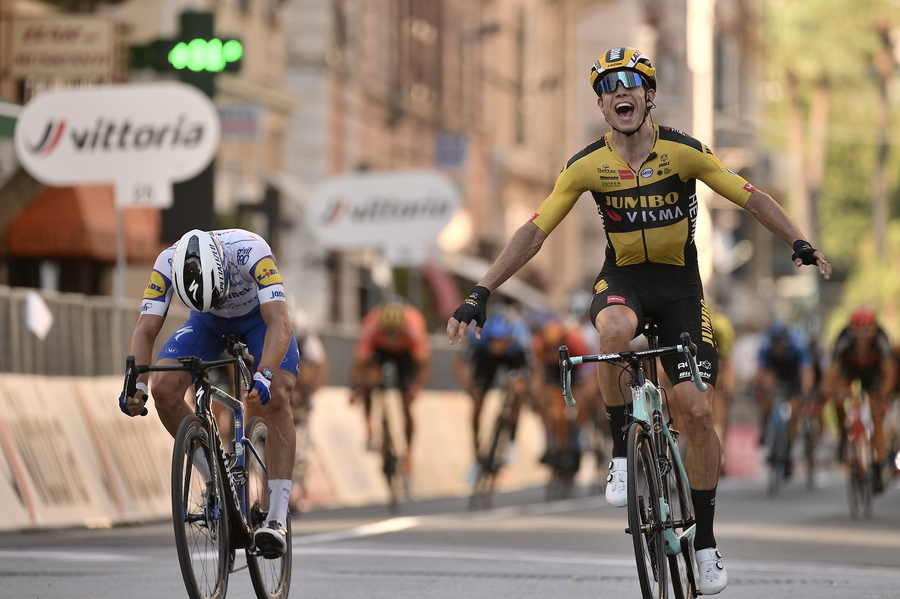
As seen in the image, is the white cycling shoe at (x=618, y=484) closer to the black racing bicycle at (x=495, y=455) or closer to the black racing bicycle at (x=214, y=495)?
the black racing bicycle at (x=214, y=495)

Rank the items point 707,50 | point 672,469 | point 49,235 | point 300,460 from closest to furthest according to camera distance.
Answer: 1. point 672,469
2. point 300,460
3. point 49,235
4. point 707,50

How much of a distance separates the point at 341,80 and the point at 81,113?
56.9 feet

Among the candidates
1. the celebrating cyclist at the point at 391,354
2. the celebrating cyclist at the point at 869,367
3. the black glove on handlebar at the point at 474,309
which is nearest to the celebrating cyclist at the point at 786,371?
the celebrating cyclist at the point at 869,367

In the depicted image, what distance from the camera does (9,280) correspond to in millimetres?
22969

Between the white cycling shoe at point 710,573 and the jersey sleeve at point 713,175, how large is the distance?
149cm

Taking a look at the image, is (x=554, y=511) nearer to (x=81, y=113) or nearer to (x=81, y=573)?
(x=81, y=113)

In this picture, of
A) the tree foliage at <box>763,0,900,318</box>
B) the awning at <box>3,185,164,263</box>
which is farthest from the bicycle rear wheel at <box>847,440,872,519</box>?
the tree foliage at <box>763,0,900,318</box>

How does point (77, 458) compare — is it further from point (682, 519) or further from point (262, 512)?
point (682, 519)

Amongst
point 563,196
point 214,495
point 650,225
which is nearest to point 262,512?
point 214,495

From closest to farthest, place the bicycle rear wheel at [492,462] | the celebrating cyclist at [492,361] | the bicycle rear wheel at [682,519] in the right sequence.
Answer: the bicycle rear wheel at [682,519]
the bicycle rear wheel at [492,462]
the celebrating cyclist at [492,361]

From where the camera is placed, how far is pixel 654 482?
7.88 metres

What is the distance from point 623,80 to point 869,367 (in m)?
10.4

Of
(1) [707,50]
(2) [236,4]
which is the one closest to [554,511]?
→ (2) [236,4]

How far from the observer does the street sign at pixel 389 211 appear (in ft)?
74.4
